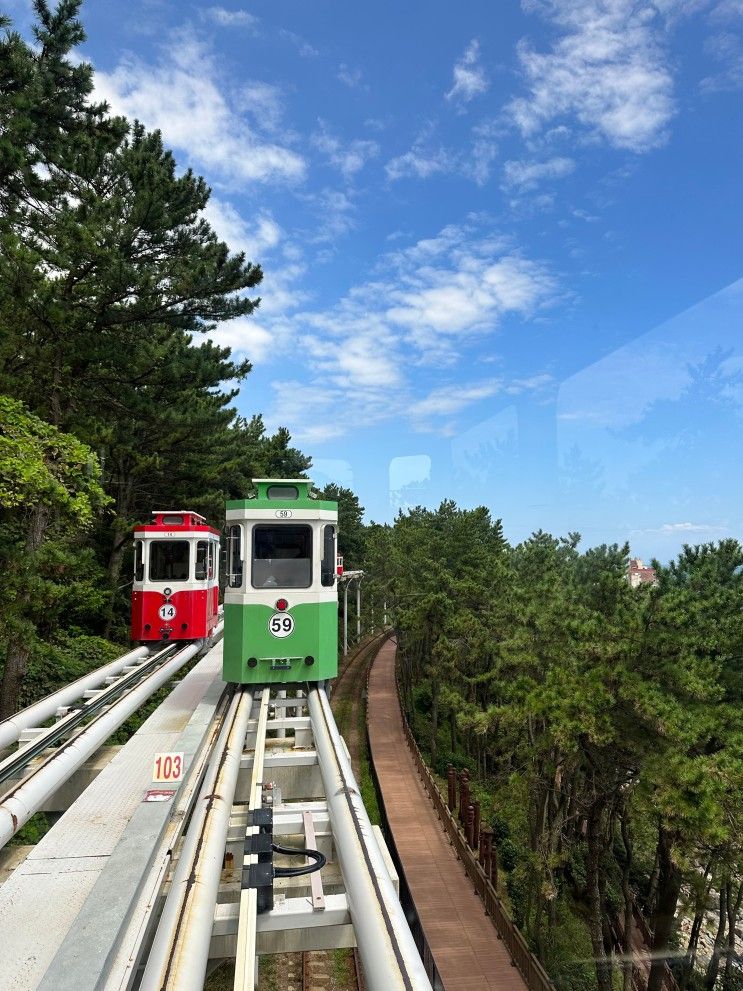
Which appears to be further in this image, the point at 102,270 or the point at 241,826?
the point at 102,270

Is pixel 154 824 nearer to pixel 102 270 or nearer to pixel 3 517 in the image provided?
pixel 102 270

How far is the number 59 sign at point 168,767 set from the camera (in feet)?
15.4

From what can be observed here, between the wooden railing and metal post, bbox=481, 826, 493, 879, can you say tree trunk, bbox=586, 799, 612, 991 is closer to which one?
the wooden railing

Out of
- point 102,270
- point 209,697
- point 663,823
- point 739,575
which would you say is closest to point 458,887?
point 663,823

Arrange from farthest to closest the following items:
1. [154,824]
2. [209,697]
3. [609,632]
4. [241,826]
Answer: [609,632] < [209,697] < [241,826] < [154,824]

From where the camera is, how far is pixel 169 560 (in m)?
12.9

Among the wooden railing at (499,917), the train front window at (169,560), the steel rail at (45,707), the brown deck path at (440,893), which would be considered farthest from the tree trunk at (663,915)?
the steel rail at (45,707)

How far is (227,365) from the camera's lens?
1664 cm

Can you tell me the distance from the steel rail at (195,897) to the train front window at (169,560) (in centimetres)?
812

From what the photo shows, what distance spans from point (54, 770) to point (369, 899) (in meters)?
3.08

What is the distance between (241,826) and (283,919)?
1312 mm

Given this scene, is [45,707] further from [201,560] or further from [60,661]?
[60,661]

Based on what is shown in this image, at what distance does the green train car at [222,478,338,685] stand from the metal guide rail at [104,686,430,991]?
7.82 feet

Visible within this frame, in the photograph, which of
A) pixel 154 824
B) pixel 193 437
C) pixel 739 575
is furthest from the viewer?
pixel 193 437
